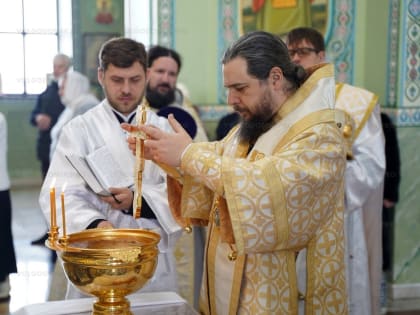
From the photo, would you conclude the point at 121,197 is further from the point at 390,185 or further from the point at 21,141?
the point at 21,141

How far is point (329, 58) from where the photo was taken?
5.38m

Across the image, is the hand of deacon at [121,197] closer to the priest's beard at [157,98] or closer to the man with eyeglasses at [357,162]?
the man with eyeglasses at [357,162]

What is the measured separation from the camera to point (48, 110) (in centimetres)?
597

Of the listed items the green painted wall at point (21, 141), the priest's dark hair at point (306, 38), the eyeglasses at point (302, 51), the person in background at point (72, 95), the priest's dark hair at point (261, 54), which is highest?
the priest's dark hair at point (306, 38)

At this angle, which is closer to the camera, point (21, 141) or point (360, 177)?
point (360, 177)

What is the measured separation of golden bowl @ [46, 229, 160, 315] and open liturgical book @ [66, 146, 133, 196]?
84 cm

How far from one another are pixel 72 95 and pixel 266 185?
430cm

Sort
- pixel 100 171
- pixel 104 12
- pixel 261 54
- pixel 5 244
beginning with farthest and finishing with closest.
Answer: pixel 104 12
pixel 5 244
pixel 100 171
pixel 261 54

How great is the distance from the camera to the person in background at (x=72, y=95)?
580cm

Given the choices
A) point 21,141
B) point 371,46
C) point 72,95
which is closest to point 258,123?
point 371,46

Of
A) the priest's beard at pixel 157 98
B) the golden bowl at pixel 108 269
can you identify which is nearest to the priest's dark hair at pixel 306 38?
the priest's beard at pixel 157 98

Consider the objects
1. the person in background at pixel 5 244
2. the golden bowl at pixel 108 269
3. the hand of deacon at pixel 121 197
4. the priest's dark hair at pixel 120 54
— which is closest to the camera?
the golden bowl at pixel 108 269

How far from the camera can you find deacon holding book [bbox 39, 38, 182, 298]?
8.55ft

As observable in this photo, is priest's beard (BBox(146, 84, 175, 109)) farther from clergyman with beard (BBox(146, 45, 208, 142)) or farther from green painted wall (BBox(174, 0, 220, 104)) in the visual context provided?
green painted wall (BBox(174, 0, 220, 104))
